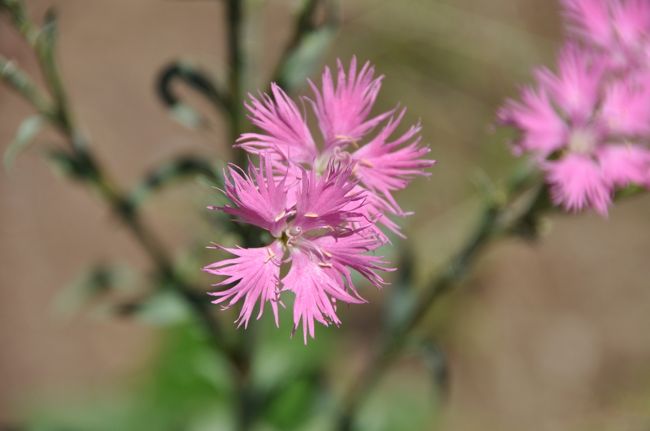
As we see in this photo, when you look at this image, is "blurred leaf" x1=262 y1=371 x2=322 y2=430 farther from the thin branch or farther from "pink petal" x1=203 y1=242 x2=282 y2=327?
"pink petal" x1=203 y1=242 x2=282 y2=327

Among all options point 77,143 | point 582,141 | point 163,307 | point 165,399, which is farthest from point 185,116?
point 165,399

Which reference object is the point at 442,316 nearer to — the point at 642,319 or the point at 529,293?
the point at 529,293

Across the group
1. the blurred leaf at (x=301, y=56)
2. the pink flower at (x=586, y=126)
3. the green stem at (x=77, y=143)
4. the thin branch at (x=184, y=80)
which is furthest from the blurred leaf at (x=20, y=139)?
the pink flower at (x=586, y=126)

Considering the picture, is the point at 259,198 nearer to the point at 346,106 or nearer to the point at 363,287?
the point at 346,106

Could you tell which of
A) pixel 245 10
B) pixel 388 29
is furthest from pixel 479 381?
pixel 245 10

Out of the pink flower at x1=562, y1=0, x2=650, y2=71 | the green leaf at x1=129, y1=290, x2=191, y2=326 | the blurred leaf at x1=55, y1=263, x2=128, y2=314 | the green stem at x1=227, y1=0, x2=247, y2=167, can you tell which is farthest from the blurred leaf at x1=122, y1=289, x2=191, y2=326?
the pink flower at x1=562, y1=0, x2=650, y2=71

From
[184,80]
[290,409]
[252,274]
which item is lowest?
[252,274]

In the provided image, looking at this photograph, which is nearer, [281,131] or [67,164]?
[281,131]
